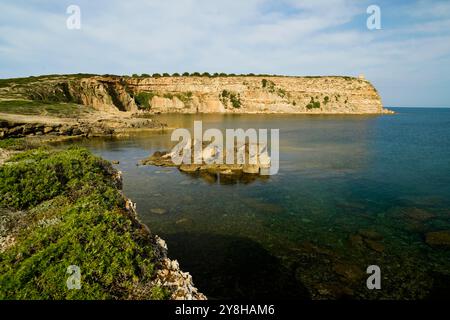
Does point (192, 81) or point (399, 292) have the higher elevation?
point (192, 81)

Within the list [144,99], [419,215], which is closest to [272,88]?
[144,99]

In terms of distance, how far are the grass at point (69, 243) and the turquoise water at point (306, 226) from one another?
6.86 m

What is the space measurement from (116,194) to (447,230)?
68.3ft

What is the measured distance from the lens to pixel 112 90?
121562mm

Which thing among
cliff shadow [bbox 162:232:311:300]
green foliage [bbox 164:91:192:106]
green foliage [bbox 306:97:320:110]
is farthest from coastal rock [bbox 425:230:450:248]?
green foliage [bbox 306:97:320:110]

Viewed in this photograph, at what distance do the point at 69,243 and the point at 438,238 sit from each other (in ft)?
67.0

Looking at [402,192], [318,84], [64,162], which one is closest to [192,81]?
[318,84]

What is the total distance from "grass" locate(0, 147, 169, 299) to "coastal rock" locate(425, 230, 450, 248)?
57.1 feet

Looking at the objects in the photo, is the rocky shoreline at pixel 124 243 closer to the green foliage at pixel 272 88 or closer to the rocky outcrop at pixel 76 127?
the rocky outcrop at pixel 76 127

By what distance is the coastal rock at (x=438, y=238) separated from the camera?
17.1 meters

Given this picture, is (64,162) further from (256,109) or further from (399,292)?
(256,109)

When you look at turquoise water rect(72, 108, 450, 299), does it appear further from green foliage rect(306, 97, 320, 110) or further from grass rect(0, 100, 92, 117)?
green foliage rect(306, 97, 320, 110)

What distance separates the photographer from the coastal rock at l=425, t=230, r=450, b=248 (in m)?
17.1

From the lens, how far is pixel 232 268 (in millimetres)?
15023
